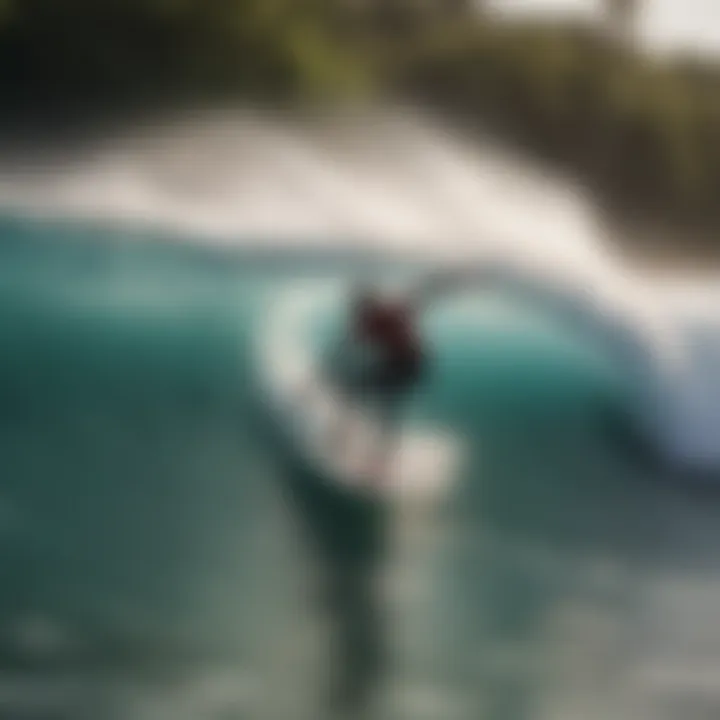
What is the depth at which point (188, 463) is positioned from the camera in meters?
0.85

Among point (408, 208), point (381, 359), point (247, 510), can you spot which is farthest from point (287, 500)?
point (408, 208)

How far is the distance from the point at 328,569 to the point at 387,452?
0.34ft

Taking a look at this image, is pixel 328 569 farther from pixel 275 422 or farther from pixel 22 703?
pixel 22 703

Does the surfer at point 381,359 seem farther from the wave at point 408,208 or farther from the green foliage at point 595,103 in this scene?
the green foliage at point 595,103

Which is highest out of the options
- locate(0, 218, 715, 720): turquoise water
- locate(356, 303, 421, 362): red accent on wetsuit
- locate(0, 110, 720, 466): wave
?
locate(0, 110, 720, 466): wave

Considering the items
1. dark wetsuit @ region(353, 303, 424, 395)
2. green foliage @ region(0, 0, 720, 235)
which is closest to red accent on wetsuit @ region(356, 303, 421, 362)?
dark wetsuit @ region(353, 303, 424, 395)

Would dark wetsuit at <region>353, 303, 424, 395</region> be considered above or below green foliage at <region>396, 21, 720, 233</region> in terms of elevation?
below

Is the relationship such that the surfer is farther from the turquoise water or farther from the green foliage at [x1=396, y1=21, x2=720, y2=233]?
the green foliage at [x1=396, y1=21, x2=720, y2=233]

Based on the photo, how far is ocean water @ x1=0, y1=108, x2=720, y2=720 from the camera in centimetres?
83

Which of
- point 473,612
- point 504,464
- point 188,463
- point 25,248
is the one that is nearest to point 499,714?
point 473,612

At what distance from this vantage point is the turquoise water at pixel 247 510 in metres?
0.84

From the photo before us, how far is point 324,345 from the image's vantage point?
87cm

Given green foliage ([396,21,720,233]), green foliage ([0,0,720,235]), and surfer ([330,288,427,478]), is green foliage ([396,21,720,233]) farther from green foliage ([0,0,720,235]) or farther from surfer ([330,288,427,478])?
surfer ([330,288,427,478])

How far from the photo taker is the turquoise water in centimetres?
84
